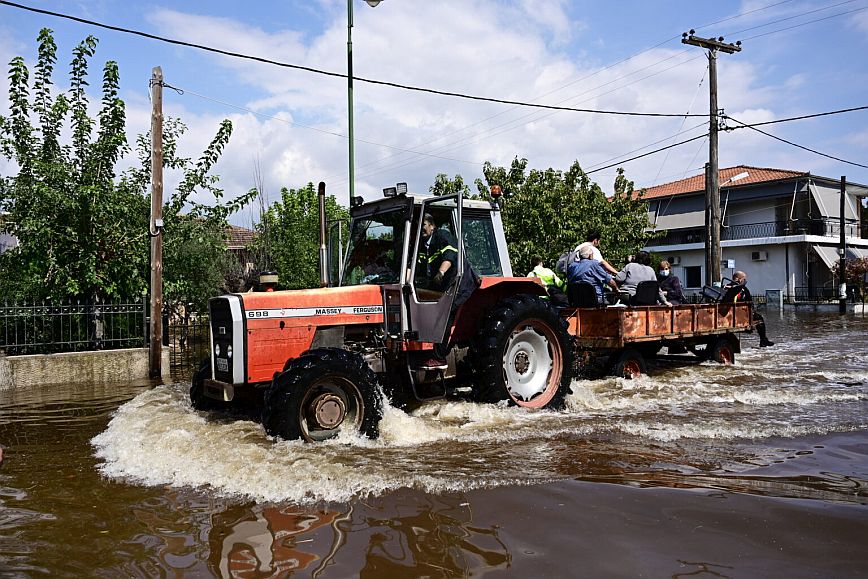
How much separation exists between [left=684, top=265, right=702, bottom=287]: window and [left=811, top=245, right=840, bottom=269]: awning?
24.8 feet

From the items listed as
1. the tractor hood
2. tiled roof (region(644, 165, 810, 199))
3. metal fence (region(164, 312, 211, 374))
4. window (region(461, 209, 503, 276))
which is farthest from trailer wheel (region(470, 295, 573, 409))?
tiled roof (region(644, 165, 810, 199))

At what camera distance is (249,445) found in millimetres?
6055

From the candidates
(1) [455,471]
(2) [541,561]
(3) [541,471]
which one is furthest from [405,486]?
(2) [541,561]

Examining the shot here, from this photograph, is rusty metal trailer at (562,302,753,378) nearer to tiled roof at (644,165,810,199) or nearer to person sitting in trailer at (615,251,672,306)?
person sitting in trailer at (615,251,672,306)

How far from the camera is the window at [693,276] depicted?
48.2 meters

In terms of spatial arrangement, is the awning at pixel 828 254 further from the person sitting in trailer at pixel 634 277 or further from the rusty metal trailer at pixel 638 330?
the person sitting in trailer at pixel 634 277

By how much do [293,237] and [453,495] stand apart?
18.9 metres

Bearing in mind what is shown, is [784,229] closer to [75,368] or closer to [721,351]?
[721,351]

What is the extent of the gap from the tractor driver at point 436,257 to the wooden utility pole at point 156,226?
690cm

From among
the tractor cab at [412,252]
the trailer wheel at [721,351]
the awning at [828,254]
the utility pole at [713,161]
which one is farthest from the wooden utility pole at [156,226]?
the awning at [828,254]

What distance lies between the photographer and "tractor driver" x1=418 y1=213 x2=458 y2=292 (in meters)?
7.38

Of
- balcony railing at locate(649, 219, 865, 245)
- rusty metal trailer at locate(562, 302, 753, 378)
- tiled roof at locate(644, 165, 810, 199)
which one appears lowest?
rusty metal trailer at locate(562, 302, 753, 378)

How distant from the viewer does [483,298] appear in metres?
7.98

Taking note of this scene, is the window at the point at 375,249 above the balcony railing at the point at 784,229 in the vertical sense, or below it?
below
